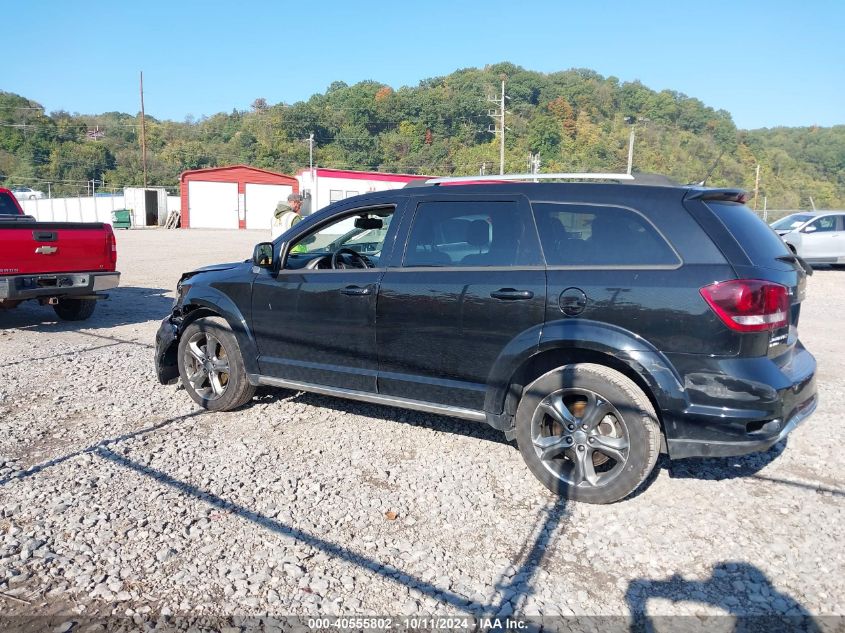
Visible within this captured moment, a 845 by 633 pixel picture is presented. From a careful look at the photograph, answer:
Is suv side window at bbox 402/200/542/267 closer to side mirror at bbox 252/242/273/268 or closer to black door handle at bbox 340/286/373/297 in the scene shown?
black door handle at bbox 340/286/373/297

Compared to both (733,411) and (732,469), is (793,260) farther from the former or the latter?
(732,469)

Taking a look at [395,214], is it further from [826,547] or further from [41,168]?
[41,168]

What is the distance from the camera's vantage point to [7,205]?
402 inches

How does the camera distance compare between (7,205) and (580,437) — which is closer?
(580,437)

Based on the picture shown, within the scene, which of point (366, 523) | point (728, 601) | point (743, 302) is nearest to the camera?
point (728, 601)

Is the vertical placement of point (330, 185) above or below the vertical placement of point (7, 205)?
above

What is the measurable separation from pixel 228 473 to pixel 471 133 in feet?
282

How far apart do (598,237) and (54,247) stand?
23.6ft

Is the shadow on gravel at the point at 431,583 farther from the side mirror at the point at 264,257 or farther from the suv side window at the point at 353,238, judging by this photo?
the suv side window at the point at 353,238

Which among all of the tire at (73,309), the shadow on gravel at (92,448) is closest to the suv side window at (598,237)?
the shadow on gravel at (92,448)

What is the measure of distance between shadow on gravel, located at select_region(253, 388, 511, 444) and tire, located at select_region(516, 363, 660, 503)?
0.86 m

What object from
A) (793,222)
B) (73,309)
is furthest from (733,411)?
(793,222)

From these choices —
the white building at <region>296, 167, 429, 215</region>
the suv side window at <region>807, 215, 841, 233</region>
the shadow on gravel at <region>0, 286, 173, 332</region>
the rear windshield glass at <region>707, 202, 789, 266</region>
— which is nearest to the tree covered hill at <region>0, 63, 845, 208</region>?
the white building at <region>296, 167, 429, 215</region>

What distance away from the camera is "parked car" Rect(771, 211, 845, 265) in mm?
17891
